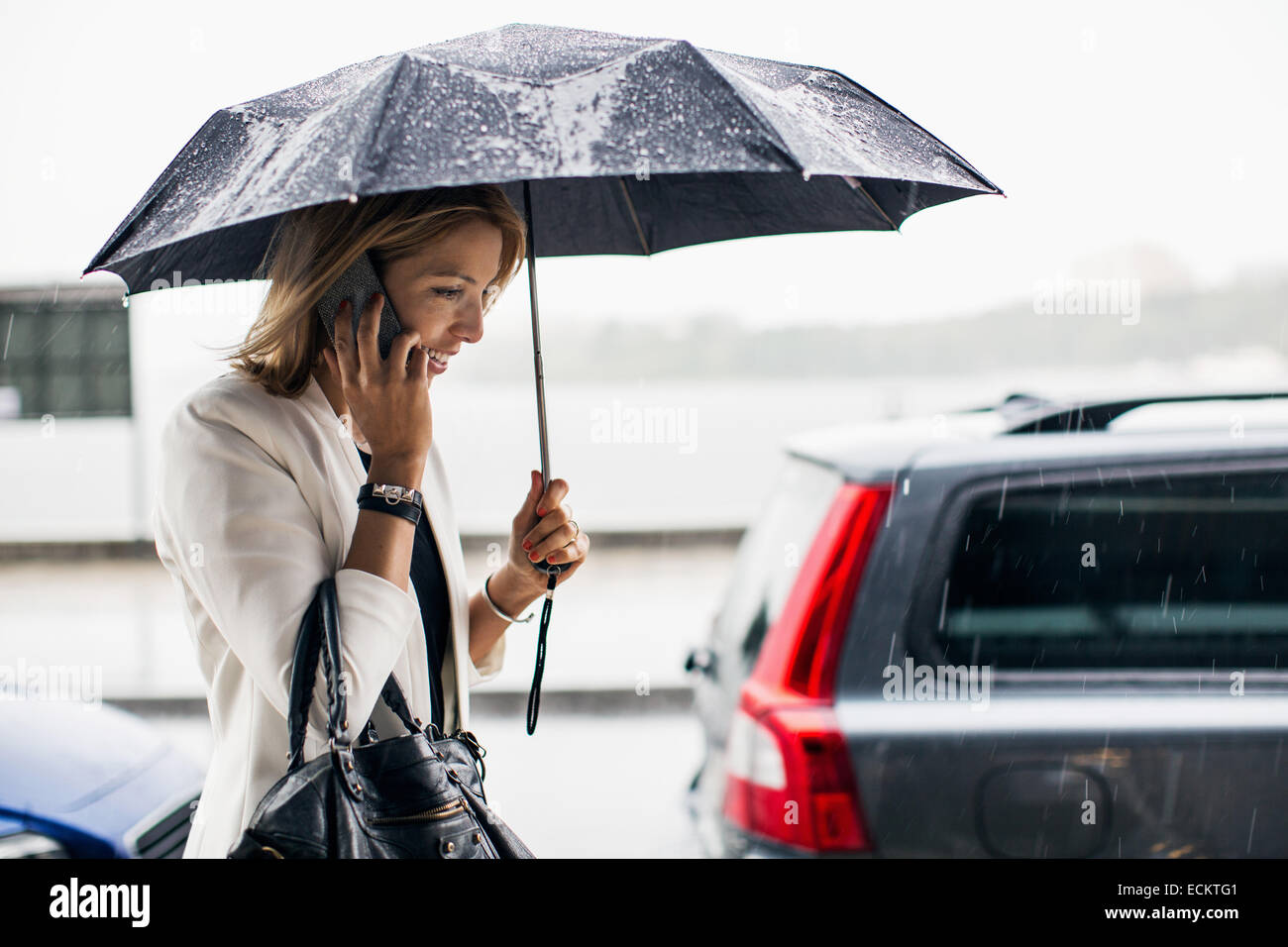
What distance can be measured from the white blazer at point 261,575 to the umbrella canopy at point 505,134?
282 millimetres

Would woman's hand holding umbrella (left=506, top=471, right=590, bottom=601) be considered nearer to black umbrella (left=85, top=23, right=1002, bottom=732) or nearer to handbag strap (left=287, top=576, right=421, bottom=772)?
black umbrella (left=85, top=23, right=1002, bottom=732)

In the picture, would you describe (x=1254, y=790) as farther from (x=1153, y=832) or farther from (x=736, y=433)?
(x=736, y=433)

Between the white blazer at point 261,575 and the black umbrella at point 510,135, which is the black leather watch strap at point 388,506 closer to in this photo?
the white blazer at point 261,575

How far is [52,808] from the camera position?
7.37ft

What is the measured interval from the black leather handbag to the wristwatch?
13 centimetres

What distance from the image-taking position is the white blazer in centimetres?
131

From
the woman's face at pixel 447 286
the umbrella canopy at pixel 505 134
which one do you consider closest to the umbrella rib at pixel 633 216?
the umbrella canopy at pixel 505 134

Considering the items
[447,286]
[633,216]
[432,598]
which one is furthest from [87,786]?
[633,216]

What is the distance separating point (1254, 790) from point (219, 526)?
1.98 meters

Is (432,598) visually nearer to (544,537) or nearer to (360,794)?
(544,537)

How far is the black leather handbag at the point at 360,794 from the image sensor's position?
1.23 meters

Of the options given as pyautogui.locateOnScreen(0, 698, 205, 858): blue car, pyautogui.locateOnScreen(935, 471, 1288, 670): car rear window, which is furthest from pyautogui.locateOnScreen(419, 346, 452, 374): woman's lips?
pyautogui.locateOnScreen(0, 698, 205, 858): blue car

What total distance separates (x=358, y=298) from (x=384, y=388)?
0.16 meters
